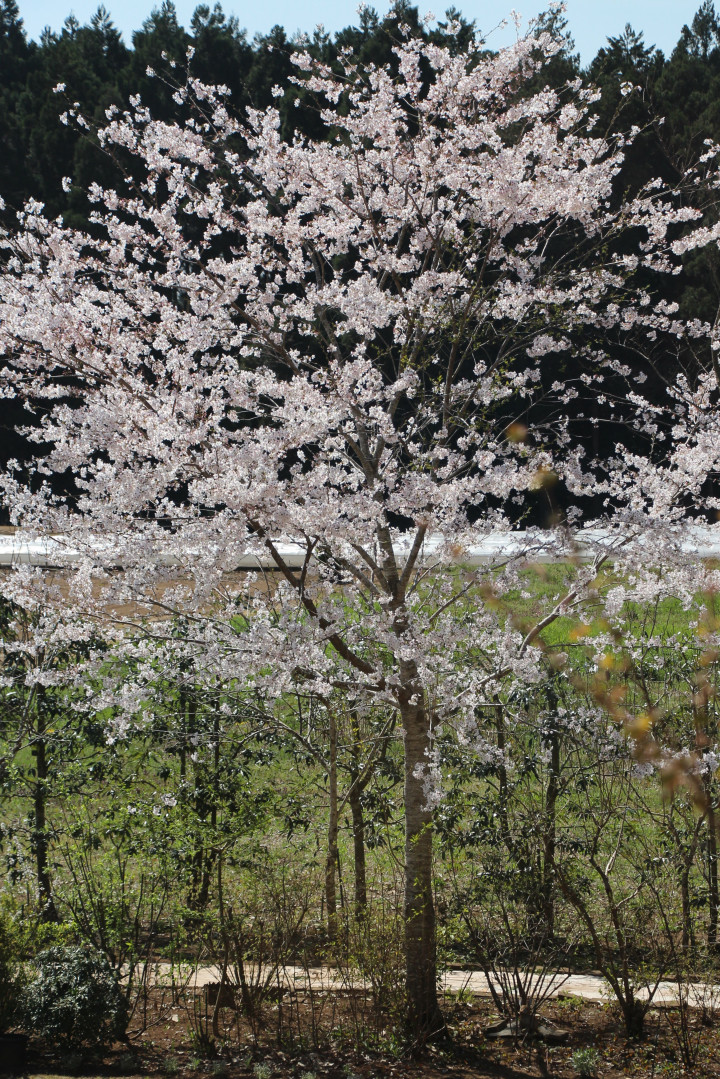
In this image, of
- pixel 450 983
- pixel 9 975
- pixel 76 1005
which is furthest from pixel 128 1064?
pixel 450 983

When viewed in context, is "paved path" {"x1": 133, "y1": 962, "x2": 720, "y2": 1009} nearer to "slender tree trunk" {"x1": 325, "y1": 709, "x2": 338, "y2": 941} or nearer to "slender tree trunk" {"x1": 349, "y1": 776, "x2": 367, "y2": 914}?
"slender tree trunk" {"x1": 325, "y1": 709, "x2": 338, "y2": 941}

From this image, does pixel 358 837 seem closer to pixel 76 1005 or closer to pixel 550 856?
pixel 550 856

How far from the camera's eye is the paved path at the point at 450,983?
15.4 ft

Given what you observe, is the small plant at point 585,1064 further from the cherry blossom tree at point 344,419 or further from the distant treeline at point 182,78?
the distant treeline at point 182,78

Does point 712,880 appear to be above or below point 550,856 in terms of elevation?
below

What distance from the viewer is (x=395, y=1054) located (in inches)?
174

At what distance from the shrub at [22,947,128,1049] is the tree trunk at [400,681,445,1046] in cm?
134

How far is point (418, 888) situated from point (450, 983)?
1.04 metres

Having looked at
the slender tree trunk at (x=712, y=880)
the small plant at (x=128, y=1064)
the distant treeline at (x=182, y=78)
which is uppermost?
the distant treeline at (x=182, y=78)

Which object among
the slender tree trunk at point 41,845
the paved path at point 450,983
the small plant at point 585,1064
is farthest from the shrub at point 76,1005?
the small plant at point 585,1064

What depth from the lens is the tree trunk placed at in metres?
4.59

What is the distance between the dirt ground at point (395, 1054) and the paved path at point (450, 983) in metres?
0.13

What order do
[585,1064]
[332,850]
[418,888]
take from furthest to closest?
[332,850] < [418,888] < [585,1064]

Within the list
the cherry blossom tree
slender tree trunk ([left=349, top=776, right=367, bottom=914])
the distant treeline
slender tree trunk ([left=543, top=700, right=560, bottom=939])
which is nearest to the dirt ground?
the cherry blossom tree
